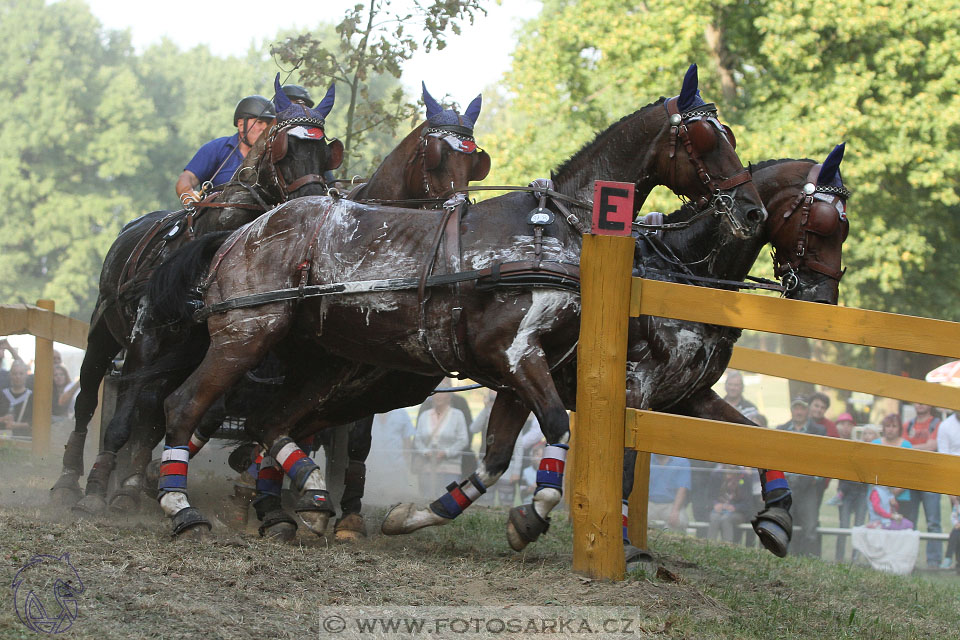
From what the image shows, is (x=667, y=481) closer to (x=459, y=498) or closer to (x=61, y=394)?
(x=459, y=498)

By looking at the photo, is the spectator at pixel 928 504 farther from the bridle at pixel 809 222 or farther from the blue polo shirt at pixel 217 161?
the blue polo shirt at pixel 217 161

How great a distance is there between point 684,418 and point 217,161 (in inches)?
191

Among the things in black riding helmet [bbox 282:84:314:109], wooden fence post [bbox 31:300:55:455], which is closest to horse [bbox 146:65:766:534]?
black riding helmet [bbox 282:84:314:109]

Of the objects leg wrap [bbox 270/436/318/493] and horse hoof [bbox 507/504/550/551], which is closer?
horse hoof [bbox 507/504/550/551]

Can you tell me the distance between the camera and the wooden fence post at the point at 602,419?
4438mm

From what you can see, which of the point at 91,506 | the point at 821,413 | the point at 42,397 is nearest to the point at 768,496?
the point at 91,506

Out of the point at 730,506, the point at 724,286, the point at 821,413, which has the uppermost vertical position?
the point at 724,286

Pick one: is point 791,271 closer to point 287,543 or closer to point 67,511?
point 287,543

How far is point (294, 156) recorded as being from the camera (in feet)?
20.8

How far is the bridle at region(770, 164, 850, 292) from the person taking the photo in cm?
578

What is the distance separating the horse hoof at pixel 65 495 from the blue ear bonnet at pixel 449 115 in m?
3.44

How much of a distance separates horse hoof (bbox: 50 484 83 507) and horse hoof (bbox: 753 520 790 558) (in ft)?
14.4

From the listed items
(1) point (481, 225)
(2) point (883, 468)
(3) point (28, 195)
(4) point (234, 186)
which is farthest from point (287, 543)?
(3) point (28, 195)

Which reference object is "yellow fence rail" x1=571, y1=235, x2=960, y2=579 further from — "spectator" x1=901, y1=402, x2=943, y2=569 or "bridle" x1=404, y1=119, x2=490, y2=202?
"spectator" x1=901, y1=402, x2=943, y2=569
